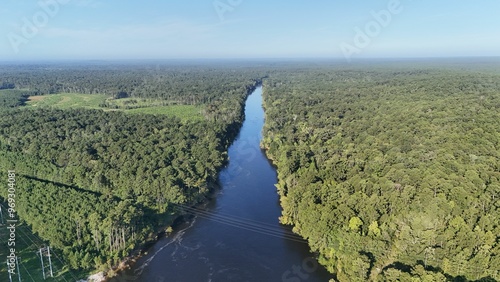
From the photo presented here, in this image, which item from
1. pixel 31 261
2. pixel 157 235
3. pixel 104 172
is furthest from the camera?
pixel 104 172

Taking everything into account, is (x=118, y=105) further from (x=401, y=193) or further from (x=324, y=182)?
(x=401, y=193)

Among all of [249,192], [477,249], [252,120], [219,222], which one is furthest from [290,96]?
[477,249]

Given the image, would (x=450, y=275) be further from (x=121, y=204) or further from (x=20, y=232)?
(x=20, y=232)

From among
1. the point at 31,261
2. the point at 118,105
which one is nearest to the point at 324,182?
the point at 31,261

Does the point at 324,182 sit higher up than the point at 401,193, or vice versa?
the point at 401,193

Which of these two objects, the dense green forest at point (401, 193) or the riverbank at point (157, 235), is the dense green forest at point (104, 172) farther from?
the dense green forest at point (401, 193)

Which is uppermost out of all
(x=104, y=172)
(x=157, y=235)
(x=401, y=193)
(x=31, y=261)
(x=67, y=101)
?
(x=401, y=193)
